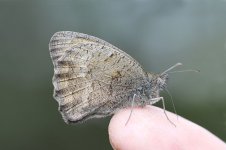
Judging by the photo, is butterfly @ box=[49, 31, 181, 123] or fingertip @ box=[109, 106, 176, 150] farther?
butterfly @ box=[49, 31, 181, 123]

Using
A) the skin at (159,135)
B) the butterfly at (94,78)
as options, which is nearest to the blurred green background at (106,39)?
the butterfly at (94,78)

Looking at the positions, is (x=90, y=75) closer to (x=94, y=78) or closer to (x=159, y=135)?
(x=94, y=78)

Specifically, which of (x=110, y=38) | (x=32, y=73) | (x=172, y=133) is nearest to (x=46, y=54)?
(x=32, y=73)

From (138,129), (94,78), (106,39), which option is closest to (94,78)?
(94,78)

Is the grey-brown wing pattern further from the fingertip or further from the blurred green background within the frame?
the blurred green background

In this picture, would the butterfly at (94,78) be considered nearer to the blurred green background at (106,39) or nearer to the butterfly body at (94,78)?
the butterfly body at (94,78)

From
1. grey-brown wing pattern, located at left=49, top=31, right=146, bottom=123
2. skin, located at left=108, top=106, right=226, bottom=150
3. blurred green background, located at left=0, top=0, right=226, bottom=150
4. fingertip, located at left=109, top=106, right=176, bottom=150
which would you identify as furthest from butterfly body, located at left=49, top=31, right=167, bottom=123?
blurred green background, located at left=0, top=0, right=226, bottom=150
